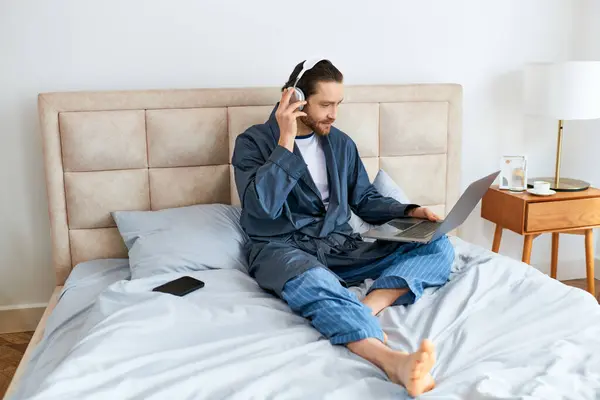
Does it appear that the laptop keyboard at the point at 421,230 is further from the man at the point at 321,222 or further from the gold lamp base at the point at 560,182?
the gold lamp base at the point at 560,182

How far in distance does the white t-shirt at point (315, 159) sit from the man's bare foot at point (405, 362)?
86 cm

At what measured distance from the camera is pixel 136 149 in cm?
251

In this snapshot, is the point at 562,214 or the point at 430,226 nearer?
the point at 430,226

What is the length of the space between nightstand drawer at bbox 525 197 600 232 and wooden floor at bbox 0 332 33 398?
2124mm

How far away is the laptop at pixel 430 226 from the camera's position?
6.62 ft

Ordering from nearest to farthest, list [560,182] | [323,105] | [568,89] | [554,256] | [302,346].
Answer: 1. [302,346]
2. [323,105]
3. [568,89]
4. [560,182]
5. [554,256]

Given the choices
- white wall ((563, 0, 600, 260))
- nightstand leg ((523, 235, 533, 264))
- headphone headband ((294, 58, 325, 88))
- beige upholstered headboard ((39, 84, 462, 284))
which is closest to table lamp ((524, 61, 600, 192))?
nightstand leg ((523, 235, 533, 264))

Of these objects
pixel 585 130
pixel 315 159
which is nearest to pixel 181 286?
pixel 315 159

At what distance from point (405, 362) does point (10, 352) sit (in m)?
1.78

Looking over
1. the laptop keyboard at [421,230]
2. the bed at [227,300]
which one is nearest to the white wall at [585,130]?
the bed at [227,300]

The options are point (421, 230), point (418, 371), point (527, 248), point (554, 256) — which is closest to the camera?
point (418, 371)

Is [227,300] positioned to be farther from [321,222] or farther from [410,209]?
[410,209]

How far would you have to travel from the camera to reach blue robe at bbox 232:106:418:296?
206 centimetres

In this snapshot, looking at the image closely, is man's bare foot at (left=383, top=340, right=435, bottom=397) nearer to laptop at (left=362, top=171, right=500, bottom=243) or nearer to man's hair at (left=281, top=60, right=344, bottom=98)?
laptop at (left=362, top=171, right=500, bottom=243)
